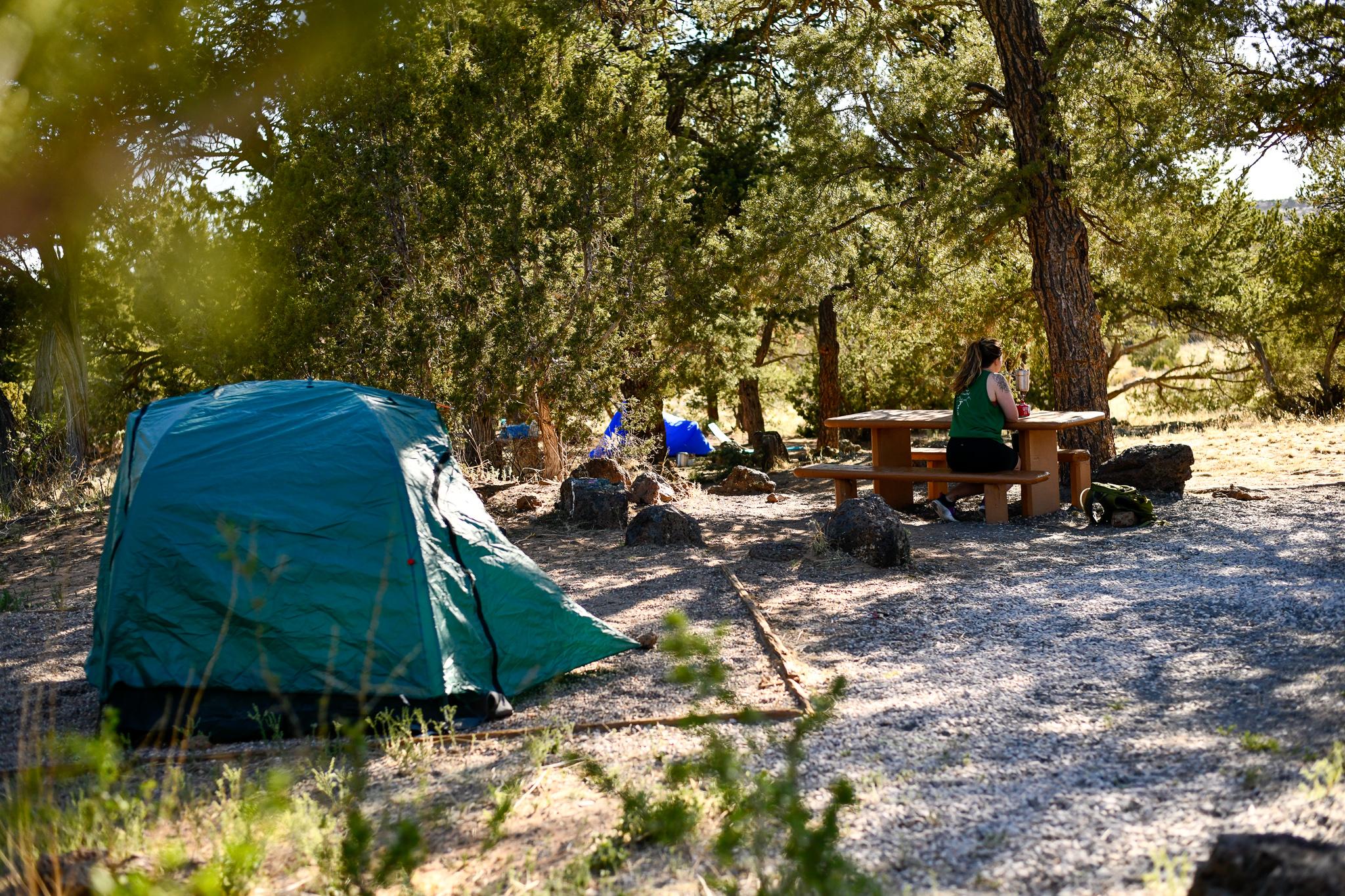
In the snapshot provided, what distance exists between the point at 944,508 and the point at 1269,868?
24.8 feet

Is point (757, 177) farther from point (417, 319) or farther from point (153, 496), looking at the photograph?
point (153, 496)

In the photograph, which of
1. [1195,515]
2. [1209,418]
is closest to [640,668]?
[1195,515]

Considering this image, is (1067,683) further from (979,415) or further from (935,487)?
(935,487)

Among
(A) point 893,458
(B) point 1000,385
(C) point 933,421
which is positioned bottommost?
(A) point 893,458

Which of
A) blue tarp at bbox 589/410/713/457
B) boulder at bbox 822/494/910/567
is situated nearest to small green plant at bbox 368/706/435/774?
boulder at bbox 822/494/910/567

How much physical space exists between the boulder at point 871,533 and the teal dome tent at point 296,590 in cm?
329

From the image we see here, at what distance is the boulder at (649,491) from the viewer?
11586mm

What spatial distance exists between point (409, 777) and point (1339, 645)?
4059 millimetres

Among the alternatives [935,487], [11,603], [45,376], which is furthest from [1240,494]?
[45,376]

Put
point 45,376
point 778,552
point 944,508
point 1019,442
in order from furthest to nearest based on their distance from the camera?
1. point 45,376
2. point 944,508
3. point 1019,442
4. point 778,552

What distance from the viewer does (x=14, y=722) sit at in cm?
482

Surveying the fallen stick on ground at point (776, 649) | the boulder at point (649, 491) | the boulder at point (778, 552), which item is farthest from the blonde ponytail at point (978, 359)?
the boulder at point (649, 491)

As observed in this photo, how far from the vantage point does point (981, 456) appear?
30.5 ft

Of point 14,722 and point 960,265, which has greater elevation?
point 960,265
